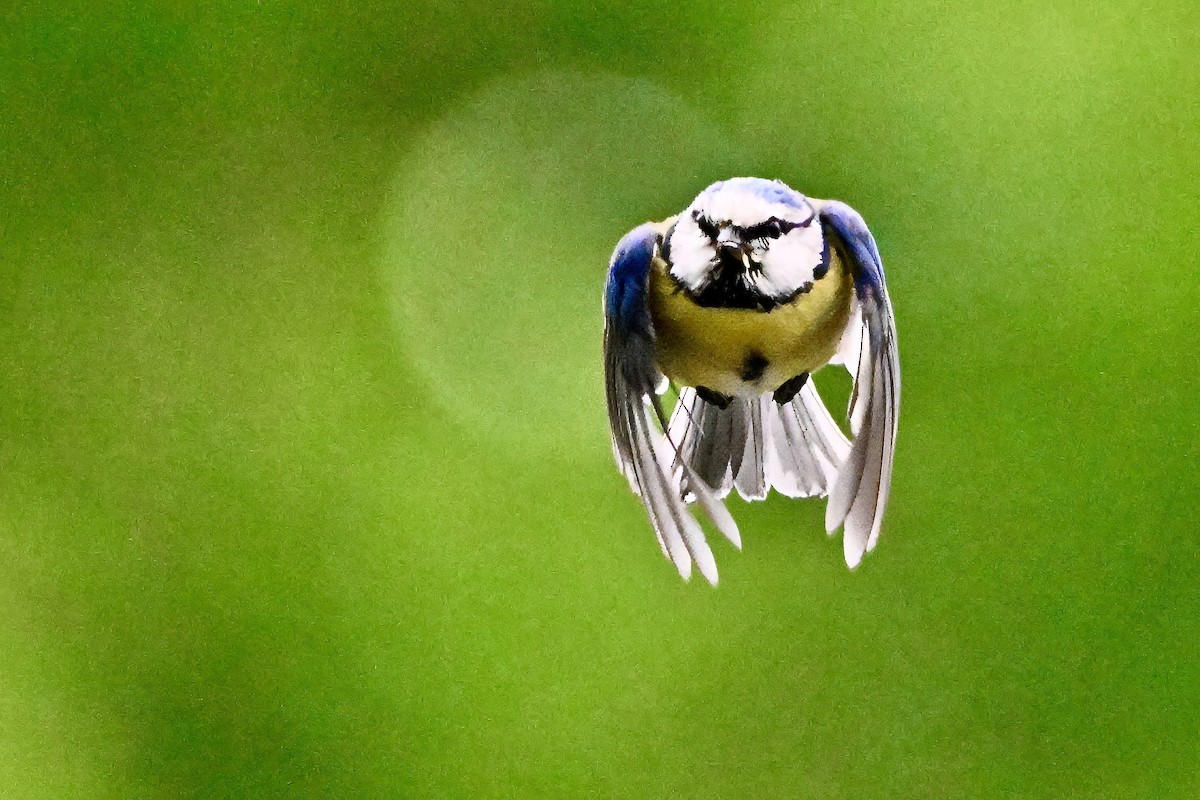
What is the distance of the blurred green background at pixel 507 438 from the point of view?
5.05 ft

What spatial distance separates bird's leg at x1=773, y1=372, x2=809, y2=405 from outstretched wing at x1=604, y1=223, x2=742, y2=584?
0.33ft

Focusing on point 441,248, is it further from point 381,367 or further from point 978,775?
point 978,775

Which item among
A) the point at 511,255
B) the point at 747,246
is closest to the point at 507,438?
the point at 511,255

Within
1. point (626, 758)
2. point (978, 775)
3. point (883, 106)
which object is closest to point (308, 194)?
point (883, 106)

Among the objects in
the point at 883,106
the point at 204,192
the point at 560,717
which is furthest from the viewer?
the point at 560,717

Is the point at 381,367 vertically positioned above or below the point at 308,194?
below

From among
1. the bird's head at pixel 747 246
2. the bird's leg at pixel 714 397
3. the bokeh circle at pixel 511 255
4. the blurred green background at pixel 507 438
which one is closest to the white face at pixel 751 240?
the bird's head at pixel 747 246

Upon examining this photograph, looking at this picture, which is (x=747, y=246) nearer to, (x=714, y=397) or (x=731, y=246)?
(x=731, y=246)

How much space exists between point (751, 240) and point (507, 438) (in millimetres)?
1094

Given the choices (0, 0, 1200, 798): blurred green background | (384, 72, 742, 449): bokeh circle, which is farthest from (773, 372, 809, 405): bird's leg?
(384, 72, 742, 449): bokeh circle

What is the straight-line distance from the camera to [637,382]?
767mm

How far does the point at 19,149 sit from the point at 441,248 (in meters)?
0.64

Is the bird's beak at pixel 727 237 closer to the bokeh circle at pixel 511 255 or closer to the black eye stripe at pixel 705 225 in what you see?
the black eye stripe at pixel 705 225

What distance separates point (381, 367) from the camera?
171 cm
